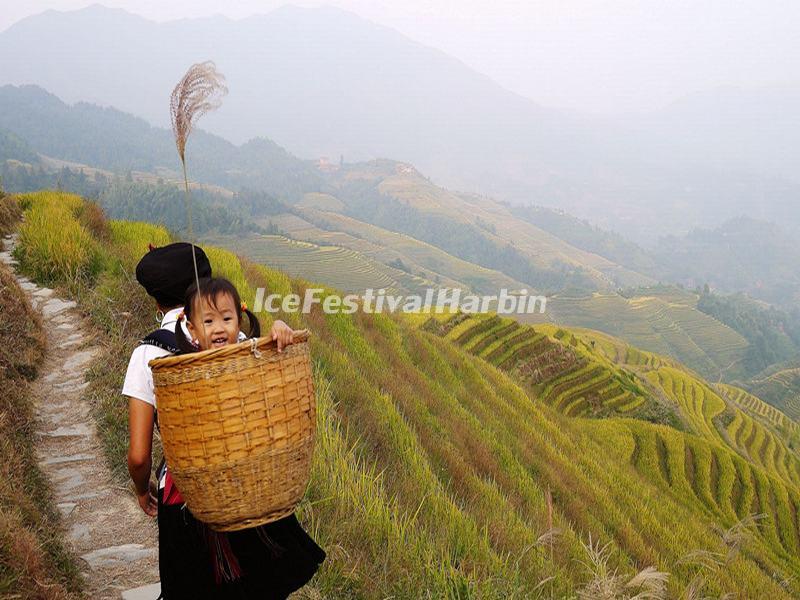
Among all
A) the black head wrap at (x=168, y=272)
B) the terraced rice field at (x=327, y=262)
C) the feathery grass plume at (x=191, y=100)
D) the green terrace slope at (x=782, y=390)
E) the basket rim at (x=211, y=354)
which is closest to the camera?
the basket rim at (x=211, y=354)

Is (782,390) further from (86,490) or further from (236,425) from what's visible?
(236,425)

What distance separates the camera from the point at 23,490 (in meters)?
2.61

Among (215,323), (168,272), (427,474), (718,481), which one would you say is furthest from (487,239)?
(215,323)

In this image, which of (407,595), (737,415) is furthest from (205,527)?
(737,415)

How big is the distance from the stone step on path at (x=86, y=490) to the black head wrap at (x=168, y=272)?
1.21 meters

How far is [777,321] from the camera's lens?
374 ft

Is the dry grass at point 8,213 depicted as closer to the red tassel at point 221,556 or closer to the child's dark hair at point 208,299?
the child's dark hair at point 208,299

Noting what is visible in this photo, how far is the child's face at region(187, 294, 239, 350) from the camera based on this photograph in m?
1.62

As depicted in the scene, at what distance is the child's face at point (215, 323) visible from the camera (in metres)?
1.62

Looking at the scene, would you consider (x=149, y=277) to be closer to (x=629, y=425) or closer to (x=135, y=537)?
(x=135, y=537)

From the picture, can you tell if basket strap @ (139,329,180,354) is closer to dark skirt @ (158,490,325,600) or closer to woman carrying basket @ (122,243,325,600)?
woman carrying basket @ (122,243,325,600)

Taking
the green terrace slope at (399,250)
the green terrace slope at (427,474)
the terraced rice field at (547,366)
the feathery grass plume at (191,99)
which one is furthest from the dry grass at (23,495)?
the green terrace slope at (399,250)

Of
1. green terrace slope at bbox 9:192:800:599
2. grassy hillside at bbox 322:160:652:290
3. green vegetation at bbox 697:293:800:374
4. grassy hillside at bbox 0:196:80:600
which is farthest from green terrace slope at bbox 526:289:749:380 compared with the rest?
grassy hillside at bbox 0:196:80:600

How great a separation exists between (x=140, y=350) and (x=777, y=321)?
134 metres
